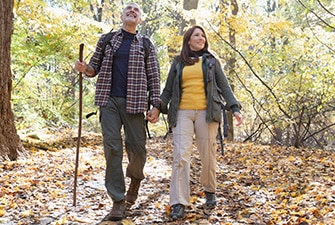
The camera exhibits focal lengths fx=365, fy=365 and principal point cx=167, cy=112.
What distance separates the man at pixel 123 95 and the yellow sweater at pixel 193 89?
32 cm

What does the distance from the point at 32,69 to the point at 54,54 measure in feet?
2.46

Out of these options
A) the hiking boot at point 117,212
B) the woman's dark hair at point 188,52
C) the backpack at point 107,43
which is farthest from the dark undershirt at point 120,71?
the hiking boot at point 117,212

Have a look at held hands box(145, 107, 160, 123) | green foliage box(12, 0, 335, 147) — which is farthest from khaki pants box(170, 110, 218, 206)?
green foliage box(12, 0, 335, 147)

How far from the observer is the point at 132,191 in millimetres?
4414

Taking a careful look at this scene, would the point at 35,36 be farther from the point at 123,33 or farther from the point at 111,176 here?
the point at 111,176

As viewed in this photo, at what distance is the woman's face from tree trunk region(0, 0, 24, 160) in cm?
341

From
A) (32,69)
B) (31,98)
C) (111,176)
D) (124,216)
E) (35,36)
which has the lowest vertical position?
(124,216)

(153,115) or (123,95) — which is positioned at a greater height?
(123,95)

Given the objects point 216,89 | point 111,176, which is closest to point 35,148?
point 111,176

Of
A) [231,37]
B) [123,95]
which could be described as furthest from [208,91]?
[231,37]

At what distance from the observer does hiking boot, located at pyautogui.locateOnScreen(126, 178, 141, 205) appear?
4.38 metres

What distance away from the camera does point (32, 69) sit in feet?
29.6

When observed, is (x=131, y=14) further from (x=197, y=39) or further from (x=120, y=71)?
(x=197, y=39)

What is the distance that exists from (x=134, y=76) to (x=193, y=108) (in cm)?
77
